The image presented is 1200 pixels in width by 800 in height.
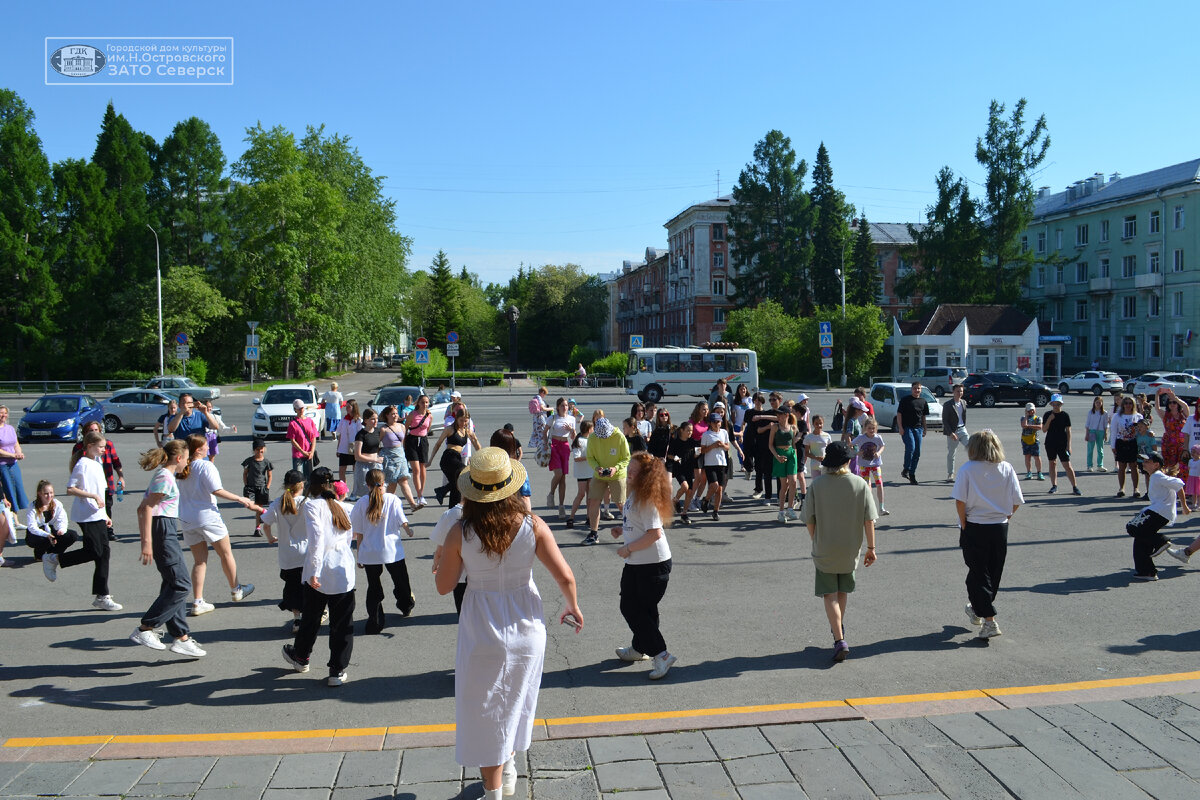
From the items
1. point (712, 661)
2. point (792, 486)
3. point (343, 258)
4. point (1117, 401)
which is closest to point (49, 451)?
point (792, 486)

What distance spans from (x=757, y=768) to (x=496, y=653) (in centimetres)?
159

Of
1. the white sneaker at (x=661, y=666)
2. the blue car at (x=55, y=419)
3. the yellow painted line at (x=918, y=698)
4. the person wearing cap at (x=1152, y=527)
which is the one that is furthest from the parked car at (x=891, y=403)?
the blue car at (x=55, y=419)

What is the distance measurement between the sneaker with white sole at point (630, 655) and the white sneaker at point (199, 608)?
3.85m

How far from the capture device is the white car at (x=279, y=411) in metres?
23.3

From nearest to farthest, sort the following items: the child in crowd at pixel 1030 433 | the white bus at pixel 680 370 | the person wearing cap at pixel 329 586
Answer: the person wearing cap at pixel 329 586
the child in crowd at pixel 1030 433
the white bus at pixel 680 370

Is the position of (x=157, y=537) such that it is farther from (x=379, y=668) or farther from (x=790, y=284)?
(x=790, y=284)

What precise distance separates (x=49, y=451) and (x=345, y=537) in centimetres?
1981

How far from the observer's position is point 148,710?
5398 millimetres

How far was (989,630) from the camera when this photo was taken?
21.7 ft

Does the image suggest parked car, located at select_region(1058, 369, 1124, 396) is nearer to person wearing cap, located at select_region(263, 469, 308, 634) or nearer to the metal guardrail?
person wearing cap, located at select_region(263, 469, 308, 634)

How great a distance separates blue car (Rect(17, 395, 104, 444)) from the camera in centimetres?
2353

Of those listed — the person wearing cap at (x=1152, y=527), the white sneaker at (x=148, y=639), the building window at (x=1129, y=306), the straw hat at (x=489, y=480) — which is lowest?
the white sneaker at (x=148, y=639)

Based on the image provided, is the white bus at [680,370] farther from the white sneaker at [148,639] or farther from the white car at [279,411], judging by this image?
the white sneaker at [148,639]

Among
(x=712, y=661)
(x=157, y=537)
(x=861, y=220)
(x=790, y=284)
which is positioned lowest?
(x=712, y=661)
